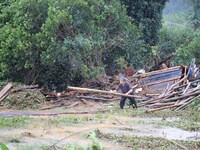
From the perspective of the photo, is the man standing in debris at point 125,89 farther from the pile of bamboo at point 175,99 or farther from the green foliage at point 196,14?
the green foliage at point 196,14

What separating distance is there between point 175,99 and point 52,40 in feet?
21.0

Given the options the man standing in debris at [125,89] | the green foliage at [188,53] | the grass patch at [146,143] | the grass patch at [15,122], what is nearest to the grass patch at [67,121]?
the grass patch at [15,122]

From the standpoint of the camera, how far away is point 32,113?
52.0ft

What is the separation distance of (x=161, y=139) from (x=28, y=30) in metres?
12.5

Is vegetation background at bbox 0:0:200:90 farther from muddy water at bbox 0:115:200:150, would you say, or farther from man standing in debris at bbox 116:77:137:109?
muddy water at bbox 0:115:200:150

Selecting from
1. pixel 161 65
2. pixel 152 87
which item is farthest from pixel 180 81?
pixel 161 65

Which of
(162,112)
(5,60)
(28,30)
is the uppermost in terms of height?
(28,30)

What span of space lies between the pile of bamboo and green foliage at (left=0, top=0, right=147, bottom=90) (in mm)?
4044

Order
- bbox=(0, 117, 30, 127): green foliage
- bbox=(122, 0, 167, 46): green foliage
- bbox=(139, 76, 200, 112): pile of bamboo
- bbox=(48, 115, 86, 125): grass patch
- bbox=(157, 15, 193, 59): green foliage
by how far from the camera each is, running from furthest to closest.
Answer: bbox=(157, 15, 193, 59): green foliage → bbox=(122, 0, 167, 46): green foliage → bbox=(139, 76, 200, 112): pile of bamboo → bbox=(48, 115, 86, 125): grass patch → bbox=(0, 117, 30, 127): green foliage

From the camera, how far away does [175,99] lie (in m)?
17.2

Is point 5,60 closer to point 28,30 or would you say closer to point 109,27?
point 28,30

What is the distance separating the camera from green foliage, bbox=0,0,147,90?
2033cm

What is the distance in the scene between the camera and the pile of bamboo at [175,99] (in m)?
16.5

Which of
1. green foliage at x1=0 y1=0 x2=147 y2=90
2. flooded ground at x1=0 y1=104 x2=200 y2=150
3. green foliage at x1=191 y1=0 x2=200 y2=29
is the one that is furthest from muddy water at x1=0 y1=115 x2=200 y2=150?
green foliage at x1=191 y1=0 x2=200 y2=29
